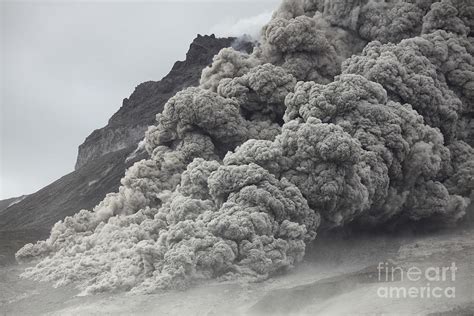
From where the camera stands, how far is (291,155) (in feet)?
85.9

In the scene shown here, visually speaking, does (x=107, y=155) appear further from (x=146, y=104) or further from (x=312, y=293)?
(x=312, y=293)

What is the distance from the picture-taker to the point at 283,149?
26391 mm

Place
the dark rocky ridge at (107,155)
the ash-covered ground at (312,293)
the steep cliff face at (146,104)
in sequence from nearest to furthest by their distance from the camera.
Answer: the ash-covered ground at (312,293) < the dark rocky ridge at (107,155) < the steep cliff face at (146,104)

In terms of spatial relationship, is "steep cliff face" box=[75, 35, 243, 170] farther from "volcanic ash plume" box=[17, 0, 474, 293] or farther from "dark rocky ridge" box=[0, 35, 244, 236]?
"volcanic ash plume" box=[17, 0, 474, 293]

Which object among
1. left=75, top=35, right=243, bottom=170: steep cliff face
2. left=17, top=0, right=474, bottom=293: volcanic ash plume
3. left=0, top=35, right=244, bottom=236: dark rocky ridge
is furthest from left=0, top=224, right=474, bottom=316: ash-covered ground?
left=75, top=35, right=243, bottom=170: steep cliff face

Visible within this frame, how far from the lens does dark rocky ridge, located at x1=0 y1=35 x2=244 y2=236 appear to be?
2077 inches

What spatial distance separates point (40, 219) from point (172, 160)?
24998 mm

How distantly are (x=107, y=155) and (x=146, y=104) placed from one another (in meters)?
10.8

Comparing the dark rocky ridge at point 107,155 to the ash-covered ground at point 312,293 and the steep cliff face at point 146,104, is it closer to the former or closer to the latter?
the steep cliff face at point 146,104

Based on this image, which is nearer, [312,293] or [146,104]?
[312,293]

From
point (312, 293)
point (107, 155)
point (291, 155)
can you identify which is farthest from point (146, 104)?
point (312, 293)

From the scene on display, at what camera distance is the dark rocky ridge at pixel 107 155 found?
52750 mm

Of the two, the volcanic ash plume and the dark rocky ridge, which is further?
the dark rocky ridge

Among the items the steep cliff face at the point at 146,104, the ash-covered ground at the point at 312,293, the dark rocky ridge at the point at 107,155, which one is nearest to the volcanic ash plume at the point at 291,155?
the ash-covered ground at the point at 312,293
